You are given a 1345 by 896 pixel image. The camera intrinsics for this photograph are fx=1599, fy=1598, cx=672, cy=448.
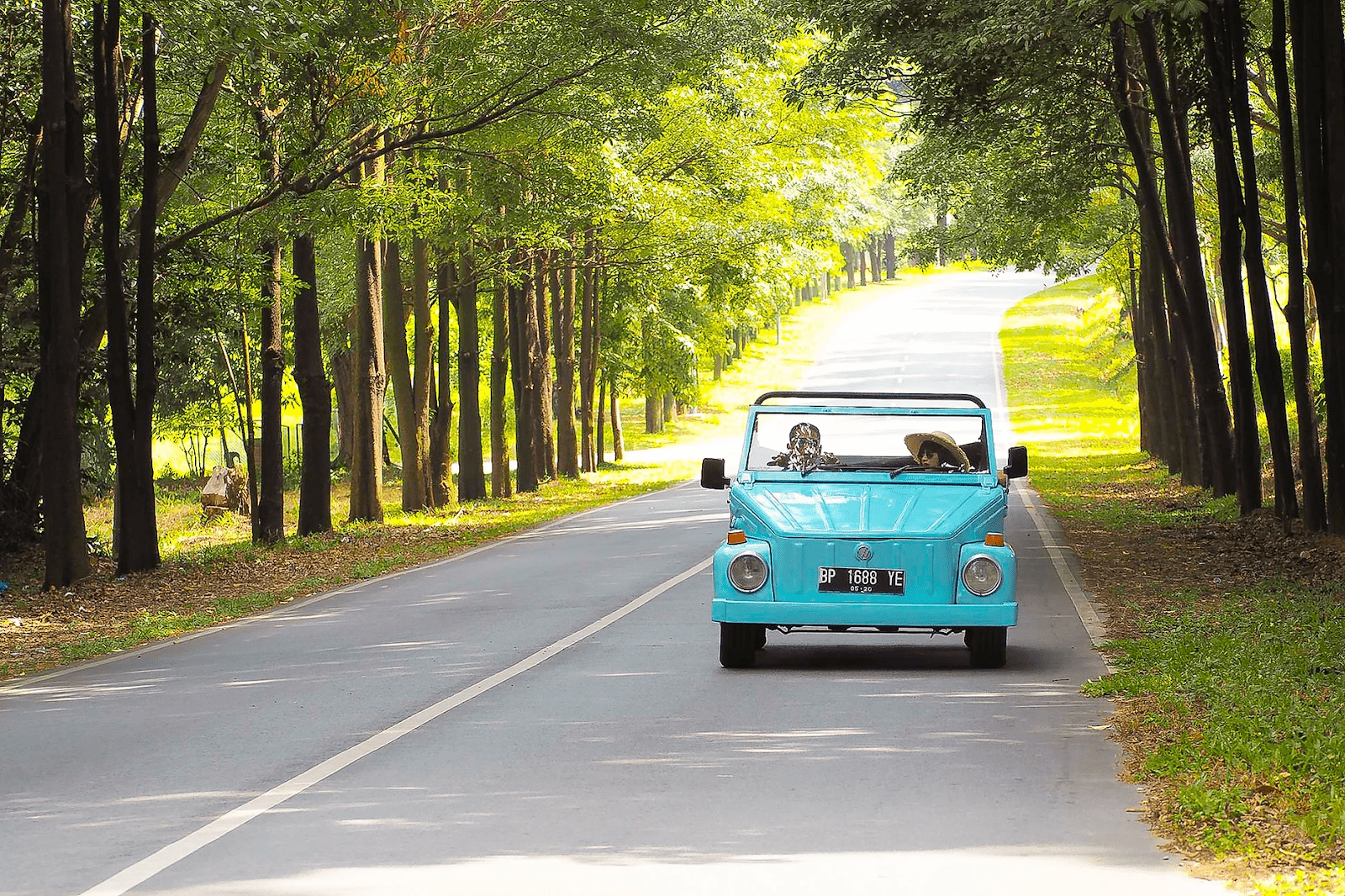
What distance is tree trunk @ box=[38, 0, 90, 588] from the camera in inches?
707

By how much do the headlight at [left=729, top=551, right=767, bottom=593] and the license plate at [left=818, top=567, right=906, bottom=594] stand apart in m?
0.40

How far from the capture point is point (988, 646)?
11.0 metres

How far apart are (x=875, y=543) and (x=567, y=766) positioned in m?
3.31

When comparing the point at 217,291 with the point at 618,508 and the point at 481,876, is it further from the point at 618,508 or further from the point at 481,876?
the point at 481,876

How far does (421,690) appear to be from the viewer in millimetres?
10664

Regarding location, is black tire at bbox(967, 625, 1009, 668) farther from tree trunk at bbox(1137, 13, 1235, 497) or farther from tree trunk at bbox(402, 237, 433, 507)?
tree trunk at bbox(402, 237, 433, 507)

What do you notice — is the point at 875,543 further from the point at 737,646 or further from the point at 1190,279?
the point at 1190,279

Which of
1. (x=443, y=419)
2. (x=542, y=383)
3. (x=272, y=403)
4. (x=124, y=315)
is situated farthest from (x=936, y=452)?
(x=542, y=383)

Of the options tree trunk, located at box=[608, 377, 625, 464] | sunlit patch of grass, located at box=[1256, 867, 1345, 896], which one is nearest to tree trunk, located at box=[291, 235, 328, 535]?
sunlit patch of grass, located at box=[1256, 867, 1345, 896]

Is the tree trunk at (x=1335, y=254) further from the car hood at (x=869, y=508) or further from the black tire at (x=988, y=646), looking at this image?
the black tire at (x=988, y=646)

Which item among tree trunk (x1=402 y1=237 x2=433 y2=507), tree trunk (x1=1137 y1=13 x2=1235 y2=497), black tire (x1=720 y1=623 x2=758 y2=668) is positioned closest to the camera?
black tire (x1=720 y1=623 x2=758 y2=668)

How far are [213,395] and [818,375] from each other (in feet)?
145

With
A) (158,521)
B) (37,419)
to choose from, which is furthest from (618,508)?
(158,521)

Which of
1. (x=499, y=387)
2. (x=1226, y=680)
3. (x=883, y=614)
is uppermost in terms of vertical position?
(x=499, y=387)
